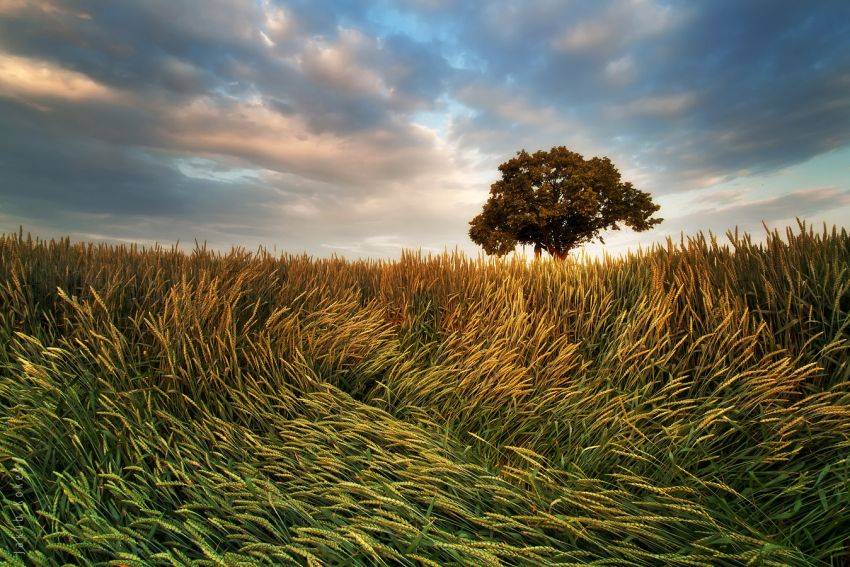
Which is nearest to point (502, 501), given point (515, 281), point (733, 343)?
point (733, 343)

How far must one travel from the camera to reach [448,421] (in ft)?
11.9

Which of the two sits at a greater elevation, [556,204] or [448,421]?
[556,204]

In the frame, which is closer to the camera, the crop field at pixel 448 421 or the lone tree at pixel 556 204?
the crop field at pixel 448 421

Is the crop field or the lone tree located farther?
the lone tree

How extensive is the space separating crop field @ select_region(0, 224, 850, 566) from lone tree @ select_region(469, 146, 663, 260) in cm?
3043

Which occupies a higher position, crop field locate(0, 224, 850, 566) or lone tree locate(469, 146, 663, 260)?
lone tree locate(469, 146, 663, 260)

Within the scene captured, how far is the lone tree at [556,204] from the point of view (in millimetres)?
34688

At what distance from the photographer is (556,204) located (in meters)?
34.5

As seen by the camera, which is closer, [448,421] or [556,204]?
[448,421]

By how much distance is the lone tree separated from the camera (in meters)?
34.7

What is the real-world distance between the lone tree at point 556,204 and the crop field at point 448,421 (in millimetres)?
30428

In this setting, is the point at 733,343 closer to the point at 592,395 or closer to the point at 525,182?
the point at 592,395

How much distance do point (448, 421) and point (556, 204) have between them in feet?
107

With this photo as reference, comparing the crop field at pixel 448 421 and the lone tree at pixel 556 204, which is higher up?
the lone tree at pixel 556 204
